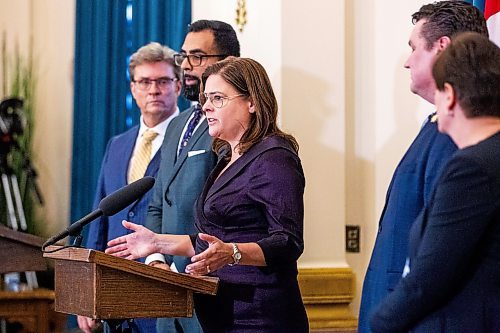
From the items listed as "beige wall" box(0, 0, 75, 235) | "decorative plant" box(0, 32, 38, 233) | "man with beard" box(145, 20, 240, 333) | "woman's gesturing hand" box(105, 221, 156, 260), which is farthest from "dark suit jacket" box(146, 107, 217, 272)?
"beige wall" box(0, 0, 75, 235)

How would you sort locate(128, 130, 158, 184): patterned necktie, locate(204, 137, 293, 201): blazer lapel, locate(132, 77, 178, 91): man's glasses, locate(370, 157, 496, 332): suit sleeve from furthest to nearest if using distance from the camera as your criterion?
locate(132, 77, 178, 91): man's glasses → locate(128, 130, 158, 184): patterned necktie → locate(204, 137, 293, 201): blazer lapel → locate(370, 157, 496, 332): suit sleeve

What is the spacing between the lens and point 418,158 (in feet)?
9.00

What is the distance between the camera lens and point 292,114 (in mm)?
4305

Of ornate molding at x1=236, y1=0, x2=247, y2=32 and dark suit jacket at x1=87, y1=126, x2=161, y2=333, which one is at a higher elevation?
ornate molding at x1=236, y1=0, x2=247, y2=32

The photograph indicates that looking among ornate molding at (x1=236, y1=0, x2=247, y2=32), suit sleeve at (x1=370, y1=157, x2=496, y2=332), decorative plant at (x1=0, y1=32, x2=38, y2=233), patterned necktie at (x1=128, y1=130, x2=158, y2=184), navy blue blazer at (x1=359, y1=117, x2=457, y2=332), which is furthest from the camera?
decorative plant at (x1=0, y1=32, x2=38, y2=233)

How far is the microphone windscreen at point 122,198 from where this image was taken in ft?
9.20

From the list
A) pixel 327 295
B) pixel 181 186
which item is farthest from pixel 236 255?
pixel 327 295

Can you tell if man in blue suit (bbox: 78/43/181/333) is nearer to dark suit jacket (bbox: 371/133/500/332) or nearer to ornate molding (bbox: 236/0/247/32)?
ornate molding (bbox: 236/0/247/32)

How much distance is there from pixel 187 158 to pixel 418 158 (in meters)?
1.14

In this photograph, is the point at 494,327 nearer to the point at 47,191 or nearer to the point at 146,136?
the point at 146,136

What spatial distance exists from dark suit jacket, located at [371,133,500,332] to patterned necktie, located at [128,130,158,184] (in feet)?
7.61

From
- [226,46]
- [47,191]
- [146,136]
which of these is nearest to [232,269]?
[226,46]

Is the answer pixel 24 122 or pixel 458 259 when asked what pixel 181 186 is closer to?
pixel 458 259

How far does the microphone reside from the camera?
2736 millimetres
